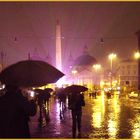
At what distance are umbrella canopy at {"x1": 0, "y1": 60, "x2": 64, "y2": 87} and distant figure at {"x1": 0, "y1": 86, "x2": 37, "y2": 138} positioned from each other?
12.7 inches

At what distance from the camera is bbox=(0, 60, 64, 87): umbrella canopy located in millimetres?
8336

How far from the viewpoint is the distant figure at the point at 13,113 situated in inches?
312

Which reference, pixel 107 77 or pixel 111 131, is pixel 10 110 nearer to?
pixel 111 131

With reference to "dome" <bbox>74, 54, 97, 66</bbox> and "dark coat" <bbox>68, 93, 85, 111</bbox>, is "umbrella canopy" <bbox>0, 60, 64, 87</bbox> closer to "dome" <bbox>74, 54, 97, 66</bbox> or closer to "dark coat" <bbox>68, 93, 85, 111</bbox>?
"dark coat" <bbox>68, 93, 85, 111</bbox>

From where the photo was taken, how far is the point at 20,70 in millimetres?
8562

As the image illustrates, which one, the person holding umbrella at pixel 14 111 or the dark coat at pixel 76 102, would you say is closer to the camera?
the person holding umbrella at pixel 14 111

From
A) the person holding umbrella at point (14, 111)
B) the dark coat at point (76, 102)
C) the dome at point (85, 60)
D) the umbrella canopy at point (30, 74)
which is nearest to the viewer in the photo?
the person holding umbrella at point (14, 111)

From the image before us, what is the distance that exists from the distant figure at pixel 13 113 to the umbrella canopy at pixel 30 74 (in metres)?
0.32

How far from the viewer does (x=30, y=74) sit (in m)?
8.90

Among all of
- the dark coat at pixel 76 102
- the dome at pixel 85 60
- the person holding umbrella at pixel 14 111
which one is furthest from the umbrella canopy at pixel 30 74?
the dome at pixel 85 60

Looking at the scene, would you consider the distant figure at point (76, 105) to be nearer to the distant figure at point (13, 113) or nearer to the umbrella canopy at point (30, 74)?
the umbrella canopy at point (30, 74)

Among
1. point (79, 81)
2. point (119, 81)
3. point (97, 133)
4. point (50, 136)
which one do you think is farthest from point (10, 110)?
point (79, 81)

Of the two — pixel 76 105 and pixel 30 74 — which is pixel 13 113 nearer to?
pixel 30 74

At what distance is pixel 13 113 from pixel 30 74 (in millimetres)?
1206
